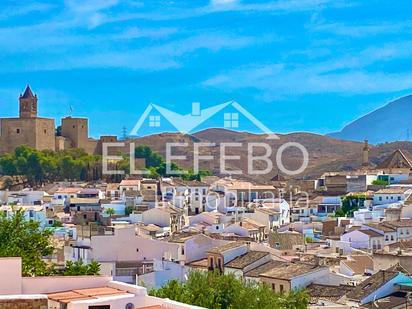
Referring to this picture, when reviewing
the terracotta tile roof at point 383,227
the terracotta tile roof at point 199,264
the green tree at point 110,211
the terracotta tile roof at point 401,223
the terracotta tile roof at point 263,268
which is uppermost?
the green tree at point 110,211

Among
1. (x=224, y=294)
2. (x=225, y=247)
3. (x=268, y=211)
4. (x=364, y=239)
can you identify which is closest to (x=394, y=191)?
(x=268, y=211)

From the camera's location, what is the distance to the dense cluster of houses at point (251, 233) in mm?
19672

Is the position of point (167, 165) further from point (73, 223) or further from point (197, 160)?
point (73, 223)

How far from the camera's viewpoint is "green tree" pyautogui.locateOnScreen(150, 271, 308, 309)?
44.4ft

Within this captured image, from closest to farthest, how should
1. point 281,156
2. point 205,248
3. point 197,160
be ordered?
point 205,248
point 197,160
point 281,156

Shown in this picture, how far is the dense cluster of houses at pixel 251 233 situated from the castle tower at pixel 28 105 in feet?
62.3

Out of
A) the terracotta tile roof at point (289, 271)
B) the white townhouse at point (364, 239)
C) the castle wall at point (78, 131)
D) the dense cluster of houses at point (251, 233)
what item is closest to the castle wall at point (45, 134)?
the castle wall at point (78, 131)

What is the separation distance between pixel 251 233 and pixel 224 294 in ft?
61.6

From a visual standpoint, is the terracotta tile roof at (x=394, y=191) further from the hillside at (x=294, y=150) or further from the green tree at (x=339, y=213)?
the hillside at (x=294, y=150)

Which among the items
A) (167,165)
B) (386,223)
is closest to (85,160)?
(167,165)

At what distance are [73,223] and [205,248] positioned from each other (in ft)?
45.2

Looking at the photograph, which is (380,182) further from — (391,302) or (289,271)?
(391,302)

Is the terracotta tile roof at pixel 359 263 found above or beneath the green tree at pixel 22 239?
beneath

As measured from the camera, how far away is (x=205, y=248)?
25.0 meters
